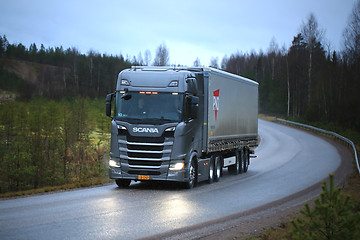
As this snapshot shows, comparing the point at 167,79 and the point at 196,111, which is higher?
the point at 167,79

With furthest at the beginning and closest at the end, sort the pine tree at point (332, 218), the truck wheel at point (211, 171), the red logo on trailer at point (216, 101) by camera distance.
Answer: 1. the truck wheel at point (211, 171)
2. the red logo on trailer at point (216, 101)
3. the pine tree at point (332, 218)

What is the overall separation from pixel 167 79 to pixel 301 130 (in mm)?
40538

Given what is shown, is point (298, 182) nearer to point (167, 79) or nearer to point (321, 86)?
point (167, 79)

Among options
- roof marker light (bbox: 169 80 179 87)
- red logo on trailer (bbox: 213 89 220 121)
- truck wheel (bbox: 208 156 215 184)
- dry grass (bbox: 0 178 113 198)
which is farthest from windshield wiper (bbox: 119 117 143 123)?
truck wheel (bbox: 208 156 215 184)

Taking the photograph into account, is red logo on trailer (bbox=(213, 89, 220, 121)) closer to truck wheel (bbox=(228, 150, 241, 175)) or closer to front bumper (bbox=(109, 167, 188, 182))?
front bumper (bbox=(109, 167, 188, 182))

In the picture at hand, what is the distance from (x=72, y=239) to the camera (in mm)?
7504

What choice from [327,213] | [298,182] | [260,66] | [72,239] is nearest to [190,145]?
[298,182]

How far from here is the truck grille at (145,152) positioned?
14.1m

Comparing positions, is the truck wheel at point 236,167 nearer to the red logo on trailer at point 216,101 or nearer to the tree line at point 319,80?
the red logo on trailer at point 216,101

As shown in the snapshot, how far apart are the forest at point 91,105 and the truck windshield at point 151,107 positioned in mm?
11377

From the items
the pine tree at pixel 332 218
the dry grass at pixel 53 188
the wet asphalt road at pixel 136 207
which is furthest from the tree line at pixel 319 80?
the pine tree at pixel 332 218

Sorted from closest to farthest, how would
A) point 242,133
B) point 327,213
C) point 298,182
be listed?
point 327,213 → point 298,182 → point 242,133

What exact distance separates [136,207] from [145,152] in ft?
10.9

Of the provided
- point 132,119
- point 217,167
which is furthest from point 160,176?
point 217,167
